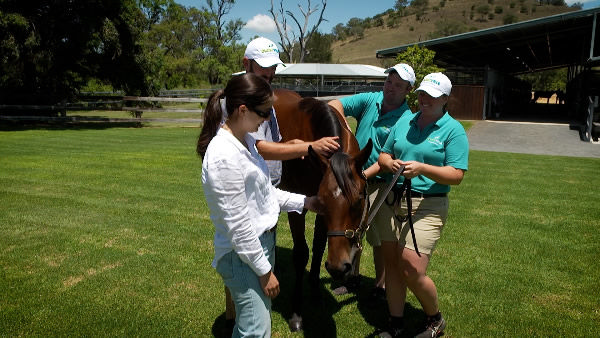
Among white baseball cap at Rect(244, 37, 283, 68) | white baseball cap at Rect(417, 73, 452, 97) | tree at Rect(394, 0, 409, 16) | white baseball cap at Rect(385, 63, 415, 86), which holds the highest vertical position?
tree at Rect(394, 0, 409, 16)

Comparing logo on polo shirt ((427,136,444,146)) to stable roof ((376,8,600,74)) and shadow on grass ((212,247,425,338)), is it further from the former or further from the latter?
stable roof ((376,8,600,74))

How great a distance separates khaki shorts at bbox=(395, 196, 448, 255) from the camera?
3125 mm

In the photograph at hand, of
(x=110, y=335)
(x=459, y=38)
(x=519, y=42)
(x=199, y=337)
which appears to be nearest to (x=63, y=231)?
(x=110, y=335)

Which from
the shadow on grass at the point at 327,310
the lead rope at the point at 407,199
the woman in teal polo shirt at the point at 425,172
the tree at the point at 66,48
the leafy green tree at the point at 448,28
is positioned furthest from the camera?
the leafy green tree at the point at 448,28

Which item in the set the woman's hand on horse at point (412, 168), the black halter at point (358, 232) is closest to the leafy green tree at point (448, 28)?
the woman's hand on horse at point (412, 168)

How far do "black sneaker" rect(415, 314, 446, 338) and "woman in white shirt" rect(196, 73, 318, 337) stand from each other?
1670 millimetres

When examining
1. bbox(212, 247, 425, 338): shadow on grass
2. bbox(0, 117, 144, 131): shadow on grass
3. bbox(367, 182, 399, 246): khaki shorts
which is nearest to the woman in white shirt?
bbox(367, 182, 399, 246): khaki shorts

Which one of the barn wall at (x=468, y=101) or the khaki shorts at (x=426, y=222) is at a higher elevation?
the barn wall at (x=468, y=101)

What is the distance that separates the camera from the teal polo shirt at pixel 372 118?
3611 millimetres

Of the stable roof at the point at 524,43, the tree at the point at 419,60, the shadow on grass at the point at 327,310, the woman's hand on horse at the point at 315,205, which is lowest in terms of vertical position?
the shadow on grass at the point at 327,310

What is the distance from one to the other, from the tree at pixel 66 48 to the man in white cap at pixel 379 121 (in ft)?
63.7

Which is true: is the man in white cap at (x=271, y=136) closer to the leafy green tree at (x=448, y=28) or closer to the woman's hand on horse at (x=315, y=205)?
the woman's hand on horse at (x=315, y=205)

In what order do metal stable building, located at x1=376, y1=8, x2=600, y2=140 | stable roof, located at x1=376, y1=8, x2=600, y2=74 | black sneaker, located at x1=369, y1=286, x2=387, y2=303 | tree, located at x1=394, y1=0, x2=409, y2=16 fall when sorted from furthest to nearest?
tree, located at x1=394, y1=0, x2=409, y2=16 → metal stable building, located at x1=376, y1=8, x2=600, y2=140 → stable roof, located at x1=376, y1=8, x2=600, y2=74 → black sneaker, located at x1=369, y1=286, x2=387, y2=303

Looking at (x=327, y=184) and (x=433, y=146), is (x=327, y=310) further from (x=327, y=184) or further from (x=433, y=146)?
(x=433, y=146)
